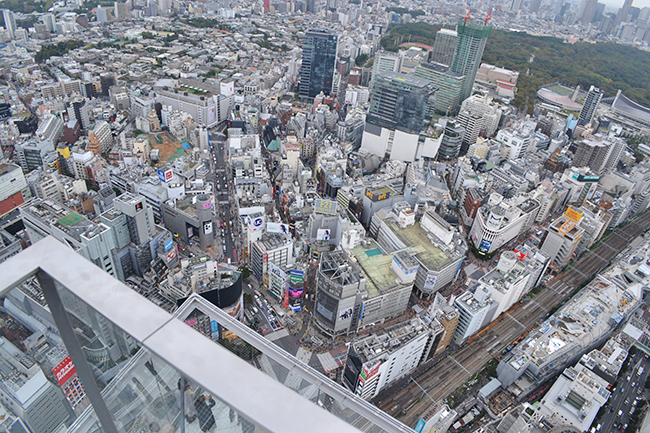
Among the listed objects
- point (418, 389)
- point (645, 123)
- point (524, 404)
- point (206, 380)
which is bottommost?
point (418, 389)

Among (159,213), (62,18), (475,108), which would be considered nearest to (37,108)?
(159,213)

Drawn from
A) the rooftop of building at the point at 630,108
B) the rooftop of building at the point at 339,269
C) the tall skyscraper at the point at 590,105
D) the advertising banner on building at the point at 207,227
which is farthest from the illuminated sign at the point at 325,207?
the rooftop of building at the point at 630,108

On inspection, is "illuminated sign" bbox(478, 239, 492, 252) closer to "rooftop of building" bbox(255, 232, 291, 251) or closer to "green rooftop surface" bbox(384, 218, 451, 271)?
"green rooftop surface" bbox(384, 218, 451, 271)

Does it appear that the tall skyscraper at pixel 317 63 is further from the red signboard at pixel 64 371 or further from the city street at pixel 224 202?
the red signboard at pixel 64 371

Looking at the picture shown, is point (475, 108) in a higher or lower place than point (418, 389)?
higher

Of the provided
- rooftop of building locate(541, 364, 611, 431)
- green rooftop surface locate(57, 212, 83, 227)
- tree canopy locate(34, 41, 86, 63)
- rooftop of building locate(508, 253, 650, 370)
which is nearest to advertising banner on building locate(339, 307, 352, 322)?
rooftop of building locate(508, 253, 650, 370)

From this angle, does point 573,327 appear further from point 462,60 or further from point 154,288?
point 462,60
